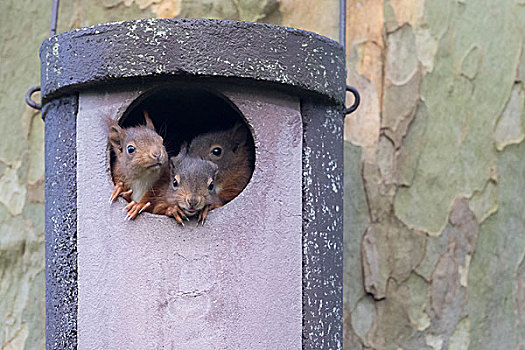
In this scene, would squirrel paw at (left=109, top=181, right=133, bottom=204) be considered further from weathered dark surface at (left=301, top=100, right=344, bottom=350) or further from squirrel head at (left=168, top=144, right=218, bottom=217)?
Result: weathered dark surface at (left=301, top=100, right=344, bottom=350)

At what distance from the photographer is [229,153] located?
266 cm

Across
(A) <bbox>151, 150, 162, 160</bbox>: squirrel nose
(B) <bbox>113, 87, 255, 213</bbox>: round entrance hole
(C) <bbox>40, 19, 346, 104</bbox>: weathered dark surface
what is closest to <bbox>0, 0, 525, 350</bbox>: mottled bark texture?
(B) <bbox>113, 87, 255, 213</bbox>: round entrance hole

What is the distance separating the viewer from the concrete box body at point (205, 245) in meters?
2.12

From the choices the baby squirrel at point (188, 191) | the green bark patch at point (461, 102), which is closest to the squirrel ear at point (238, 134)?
the baby squirrel at point (188, 191)

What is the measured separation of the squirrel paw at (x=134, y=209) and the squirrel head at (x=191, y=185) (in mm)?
94

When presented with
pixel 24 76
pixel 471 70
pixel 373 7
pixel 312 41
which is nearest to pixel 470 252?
pixel 471 70

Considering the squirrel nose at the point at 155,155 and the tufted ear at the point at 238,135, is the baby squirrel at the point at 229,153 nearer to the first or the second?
the tufted ear at the point at 238,135

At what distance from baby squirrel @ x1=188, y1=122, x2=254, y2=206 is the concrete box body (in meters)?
0.38

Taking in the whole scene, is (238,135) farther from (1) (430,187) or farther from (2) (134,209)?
(1) (430,187)

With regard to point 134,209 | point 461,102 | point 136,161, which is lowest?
point 134,209

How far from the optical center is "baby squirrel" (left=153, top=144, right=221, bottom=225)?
215 centimetres

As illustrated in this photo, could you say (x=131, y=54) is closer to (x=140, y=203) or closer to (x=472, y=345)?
(x=140, y=203)

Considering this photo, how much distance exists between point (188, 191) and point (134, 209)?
15 centimetres

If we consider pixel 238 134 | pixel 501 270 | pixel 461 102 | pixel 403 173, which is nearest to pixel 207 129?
pixel 238 134
